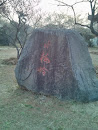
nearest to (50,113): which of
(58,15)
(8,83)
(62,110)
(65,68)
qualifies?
(62,110)

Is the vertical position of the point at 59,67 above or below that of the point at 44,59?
below

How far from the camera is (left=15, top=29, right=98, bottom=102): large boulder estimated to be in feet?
13.0

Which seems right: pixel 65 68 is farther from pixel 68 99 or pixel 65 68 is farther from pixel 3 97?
pixel 3 97

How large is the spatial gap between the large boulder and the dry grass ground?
9.2 inches

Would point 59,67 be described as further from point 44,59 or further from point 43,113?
point 43,113

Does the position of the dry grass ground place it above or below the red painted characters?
below

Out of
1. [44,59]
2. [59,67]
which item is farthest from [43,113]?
[44,59]

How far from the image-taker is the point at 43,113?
347 centimetres

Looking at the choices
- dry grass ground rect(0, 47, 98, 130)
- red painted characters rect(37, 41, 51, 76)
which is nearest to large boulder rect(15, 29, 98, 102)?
red painted characters rect(37, 41, 51, 76)

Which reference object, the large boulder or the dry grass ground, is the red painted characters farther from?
the dry grass ground

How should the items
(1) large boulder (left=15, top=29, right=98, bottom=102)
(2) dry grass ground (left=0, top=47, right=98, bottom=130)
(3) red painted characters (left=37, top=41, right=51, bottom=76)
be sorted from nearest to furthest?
(2) dry grass ground (left=0, top=47, right=98, bottom=130) → (1) large boulder (left=15, top=29, right=98, bottom=102) → (3) red painted characters (left=37, top=41, right=51, bottom=76)

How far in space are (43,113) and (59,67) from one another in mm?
1198

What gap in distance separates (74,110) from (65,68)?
3.29 ft

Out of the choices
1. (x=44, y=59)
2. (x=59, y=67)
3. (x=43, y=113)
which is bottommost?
(x=43, y=113)
